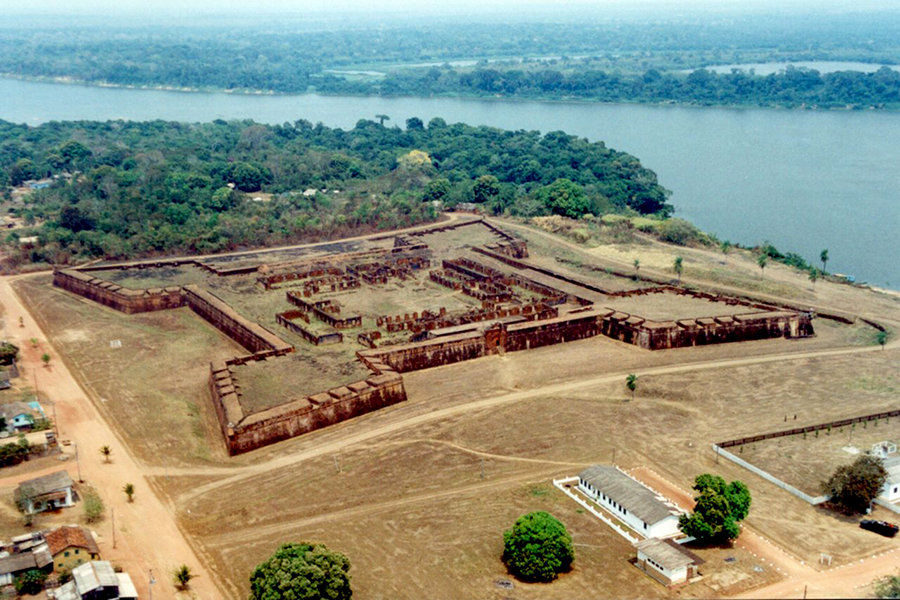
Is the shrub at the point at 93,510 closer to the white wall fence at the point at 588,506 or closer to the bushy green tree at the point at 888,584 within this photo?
the white wall fence at the point at 588,506

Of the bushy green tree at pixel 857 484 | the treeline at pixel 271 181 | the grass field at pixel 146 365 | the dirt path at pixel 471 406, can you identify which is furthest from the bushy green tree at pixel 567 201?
the bushy green tree at pixel 857 484

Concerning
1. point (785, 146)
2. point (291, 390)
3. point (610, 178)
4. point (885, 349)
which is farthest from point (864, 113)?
point (291, 390)

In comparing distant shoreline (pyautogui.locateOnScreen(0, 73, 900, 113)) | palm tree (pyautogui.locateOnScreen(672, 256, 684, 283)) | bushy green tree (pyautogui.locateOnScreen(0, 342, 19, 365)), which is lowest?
bushy green tree (pyautogui.locateOnScreen(0, 342, 19, 365))

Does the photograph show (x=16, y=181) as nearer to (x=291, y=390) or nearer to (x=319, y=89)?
(x=291, y=390)

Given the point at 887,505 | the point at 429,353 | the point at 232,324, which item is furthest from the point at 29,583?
the point at 887,505

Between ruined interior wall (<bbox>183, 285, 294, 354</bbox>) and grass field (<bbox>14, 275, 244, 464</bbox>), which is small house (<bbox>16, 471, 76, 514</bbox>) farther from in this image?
ruined interior wall (<bbox>183, 285, 294, 354</bbox>)

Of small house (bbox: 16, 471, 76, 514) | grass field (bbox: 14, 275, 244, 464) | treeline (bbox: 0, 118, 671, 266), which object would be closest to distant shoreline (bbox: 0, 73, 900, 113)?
treeline (bbox: 0, 118, 671, 266)
